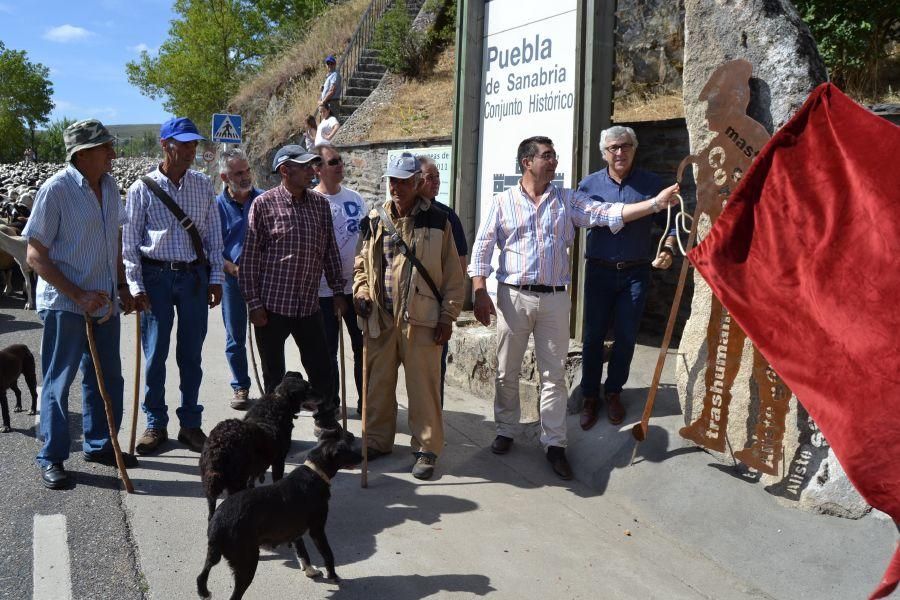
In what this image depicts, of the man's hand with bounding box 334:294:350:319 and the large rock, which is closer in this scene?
the large rock

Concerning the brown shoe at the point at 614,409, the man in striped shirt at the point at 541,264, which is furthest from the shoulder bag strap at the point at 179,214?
the brown shoe at the point at 614,409

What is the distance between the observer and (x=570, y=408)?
19.8 feet

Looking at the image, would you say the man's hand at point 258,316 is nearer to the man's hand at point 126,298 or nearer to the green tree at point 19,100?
the man's hand at point 126,298

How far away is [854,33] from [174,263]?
29.2 ft

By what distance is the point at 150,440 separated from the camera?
5.47 meters

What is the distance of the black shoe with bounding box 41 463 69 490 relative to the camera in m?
4.81

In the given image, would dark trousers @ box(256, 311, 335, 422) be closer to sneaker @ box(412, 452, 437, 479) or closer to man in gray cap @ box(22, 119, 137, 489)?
sneaker @ box(412, 452, 437, 479)

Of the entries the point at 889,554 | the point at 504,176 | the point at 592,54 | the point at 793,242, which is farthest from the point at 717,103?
the point at 504,176

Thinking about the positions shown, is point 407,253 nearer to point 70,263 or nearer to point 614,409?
point 614,409

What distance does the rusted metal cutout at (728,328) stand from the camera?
4.51 meters

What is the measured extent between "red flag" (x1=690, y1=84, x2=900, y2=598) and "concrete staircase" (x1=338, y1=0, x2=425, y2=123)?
16.9 m

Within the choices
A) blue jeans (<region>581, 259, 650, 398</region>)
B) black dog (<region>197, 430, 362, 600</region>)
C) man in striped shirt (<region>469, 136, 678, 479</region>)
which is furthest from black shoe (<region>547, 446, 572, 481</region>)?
black dog (<region>197, 430, 362, 600</region>)

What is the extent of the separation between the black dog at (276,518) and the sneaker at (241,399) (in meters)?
2.87

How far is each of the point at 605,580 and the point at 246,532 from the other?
1.79 meters
